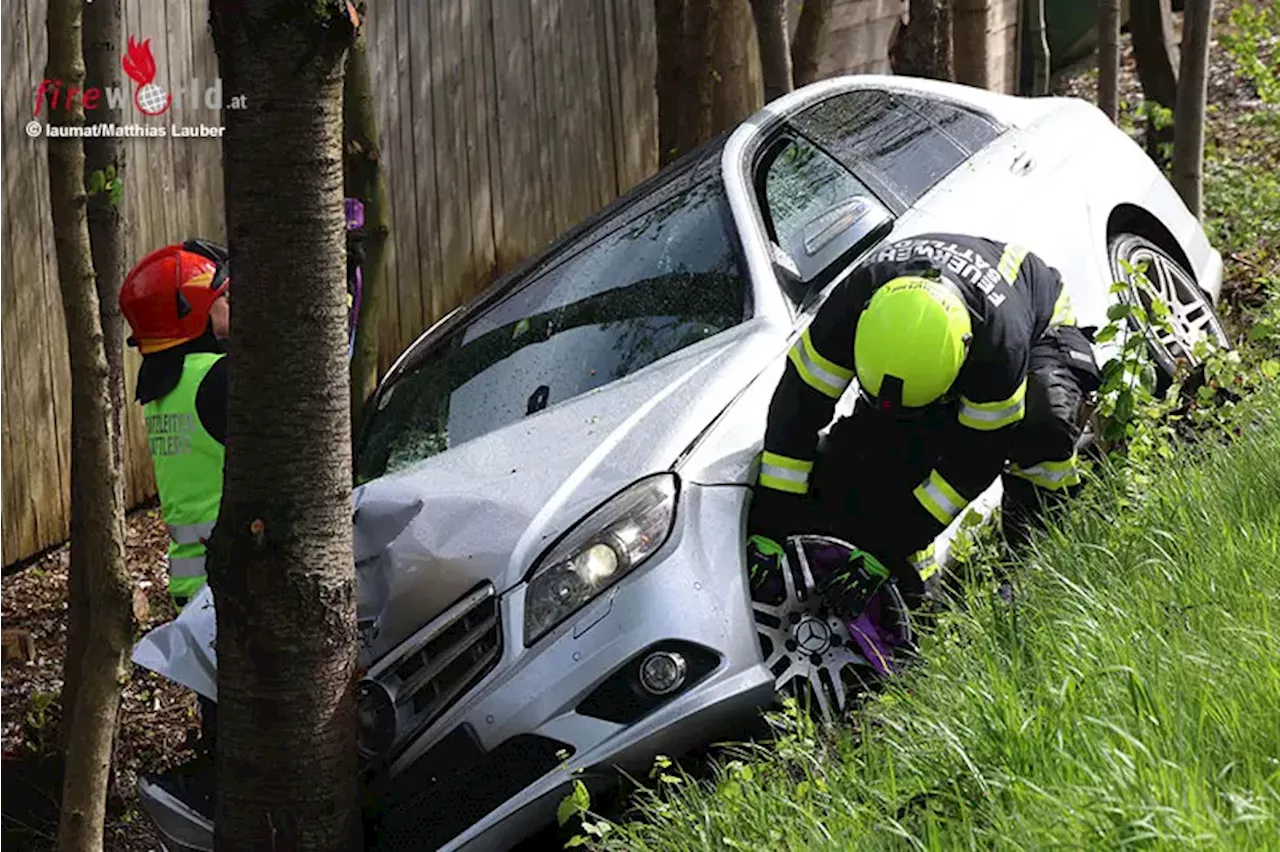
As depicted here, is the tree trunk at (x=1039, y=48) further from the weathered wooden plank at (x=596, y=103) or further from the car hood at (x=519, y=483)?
the car hood at (x=519, y=483)

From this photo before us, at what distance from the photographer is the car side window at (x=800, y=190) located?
18.1 ft

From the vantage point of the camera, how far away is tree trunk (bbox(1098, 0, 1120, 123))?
952cm

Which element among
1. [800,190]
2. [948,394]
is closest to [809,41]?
[800,190]

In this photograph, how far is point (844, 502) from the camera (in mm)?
4770

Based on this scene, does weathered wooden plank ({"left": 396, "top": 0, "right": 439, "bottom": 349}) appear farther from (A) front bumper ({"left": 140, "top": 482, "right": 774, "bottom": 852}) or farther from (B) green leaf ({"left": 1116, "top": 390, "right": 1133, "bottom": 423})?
(A) front bumper ({"left": 140, "top": 482, "right": 774, "bottom": 852})

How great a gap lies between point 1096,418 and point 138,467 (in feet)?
14.4

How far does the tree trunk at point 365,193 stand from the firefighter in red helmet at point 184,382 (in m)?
0.61

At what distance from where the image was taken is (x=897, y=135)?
20.5ft

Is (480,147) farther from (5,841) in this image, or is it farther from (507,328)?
(5,841)

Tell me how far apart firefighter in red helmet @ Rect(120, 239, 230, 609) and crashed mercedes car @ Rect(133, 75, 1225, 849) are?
49 cm

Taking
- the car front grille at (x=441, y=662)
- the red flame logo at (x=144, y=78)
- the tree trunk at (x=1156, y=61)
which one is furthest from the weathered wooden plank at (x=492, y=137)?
the car front grille at (x=441, y=662)

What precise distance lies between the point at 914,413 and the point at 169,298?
2.35 m

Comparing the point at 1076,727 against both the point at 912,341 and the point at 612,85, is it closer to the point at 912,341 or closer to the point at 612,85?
the point at 912,341

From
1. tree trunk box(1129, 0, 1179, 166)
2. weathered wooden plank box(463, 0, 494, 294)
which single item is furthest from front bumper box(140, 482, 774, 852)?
tree trunk box(1129, 0, 1179, 166)
